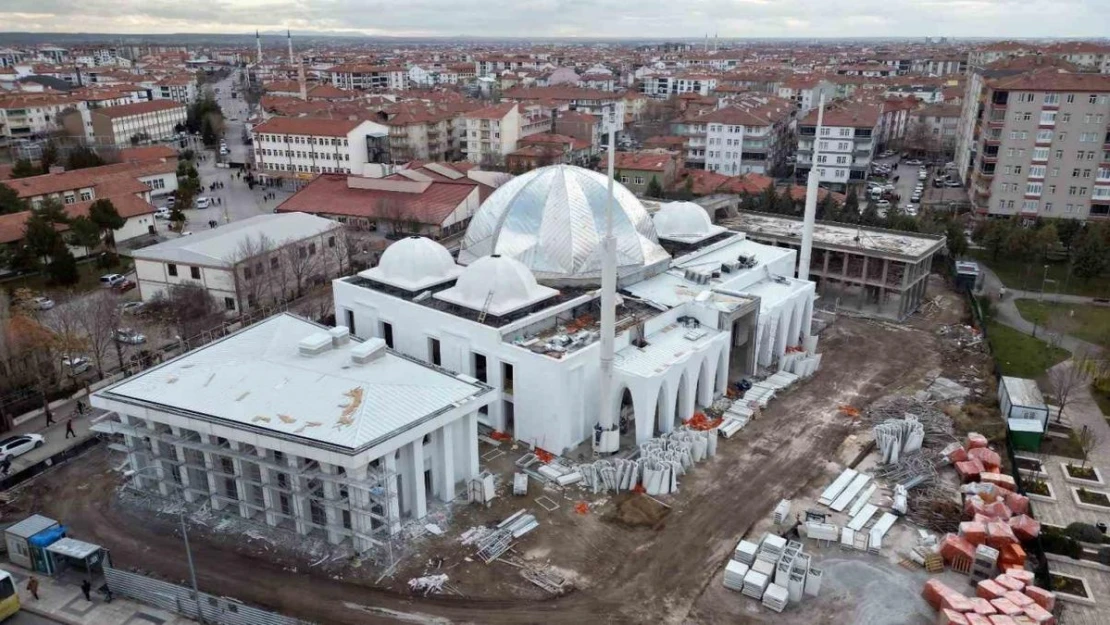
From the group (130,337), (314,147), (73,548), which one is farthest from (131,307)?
(314,147)

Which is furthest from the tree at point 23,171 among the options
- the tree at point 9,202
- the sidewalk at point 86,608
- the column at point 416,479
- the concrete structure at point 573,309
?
the column at point 416,479

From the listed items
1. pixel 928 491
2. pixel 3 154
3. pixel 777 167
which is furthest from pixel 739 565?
pixel 3 154

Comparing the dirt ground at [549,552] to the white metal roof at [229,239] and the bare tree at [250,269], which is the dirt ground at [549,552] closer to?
the bare tree at [250,269]

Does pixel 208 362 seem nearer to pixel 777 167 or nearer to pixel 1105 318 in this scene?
pixel 1105 318

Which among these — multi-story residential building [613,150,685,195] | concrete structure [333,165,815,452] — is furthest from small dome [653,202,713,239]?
multi-story residential building [613,150,685,195]

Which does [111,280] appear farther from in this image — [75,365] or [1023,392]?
[1023,392]

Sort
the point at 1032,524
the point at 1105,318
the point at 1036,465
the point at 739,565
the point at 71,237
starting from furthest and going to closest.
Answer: the point at 71,237 → the point at 1105,318 → the point at 1036,465 → the point at 1032,524 → the point at 739,565
